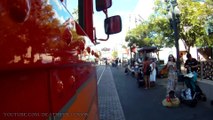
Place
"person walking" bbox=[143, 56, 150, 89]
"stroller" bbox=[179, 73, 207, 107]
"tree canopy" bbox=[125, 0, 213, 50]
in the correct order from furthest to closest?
"tree canopy" bbox=[125, 0, 213, 50]
"person walking" bbox=[143, 56, 150, 89]
"stroller" bbox=[179, 73, 207, 107]

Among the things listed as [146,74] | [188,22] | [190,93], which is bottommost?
[190,93]

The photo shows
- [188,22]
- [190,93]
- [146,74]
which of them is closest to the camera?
[190,93]

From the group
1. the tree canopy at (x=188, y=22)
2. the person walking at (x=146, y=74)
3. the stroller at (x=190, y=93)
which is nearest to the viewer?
the stroller at (x=190, y=93)

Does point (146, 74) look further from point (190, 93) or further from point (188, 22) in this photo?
point (188, 22)

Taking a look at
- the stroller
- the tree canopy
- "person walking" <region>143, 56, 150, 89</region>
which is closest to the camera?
the stroller

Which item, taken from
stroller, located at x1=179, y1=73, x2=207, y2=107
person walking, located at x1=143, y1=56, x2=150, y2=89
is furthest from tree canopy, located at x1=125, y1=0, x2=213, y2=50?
stroller, located at x1=179, y1=73, x2=207, y2=107

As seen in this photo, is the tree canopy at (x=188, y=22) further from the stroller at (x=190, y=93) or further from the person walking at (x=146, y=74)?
the stroller at (x=190, y=93)

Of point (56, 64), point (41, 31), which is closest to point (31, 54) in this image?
point (41, 31)

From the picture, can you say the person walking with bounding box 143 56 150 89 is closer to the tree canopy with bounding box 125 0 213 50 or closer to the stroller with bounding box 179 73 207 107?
the stroller with bounding box 179 73 207 107

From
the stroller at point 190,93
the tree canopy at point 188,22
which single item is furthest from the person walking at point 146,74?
the tree canopy at point 188,22

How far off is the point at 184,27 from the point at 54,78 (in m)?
31.3

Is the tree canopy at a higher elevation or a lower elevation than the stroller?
higher

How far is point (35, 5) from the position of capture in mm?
1100

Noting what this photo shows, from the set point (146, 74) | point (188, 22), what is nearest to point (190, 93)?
point (146, 74)
